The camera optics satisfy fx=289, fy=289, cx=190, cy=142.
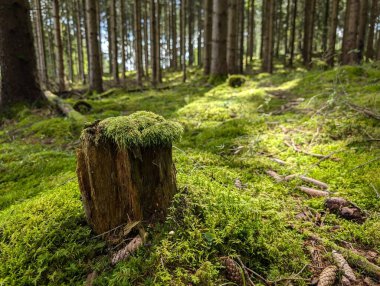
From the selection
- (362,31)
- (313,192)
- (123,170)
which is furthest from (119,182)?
(362,31)

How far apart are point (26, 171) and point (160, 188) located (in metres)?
3.12

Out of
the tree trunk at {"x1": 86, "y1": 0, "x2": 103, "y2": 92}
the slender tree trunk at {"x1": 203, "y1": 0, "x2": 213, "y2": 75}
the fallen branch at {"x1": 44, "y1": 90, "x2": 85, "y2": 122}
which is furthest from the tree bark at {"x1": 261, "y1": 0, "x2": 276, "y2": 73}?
the fallen branch at {"x1": 44, "y1": 90, "x2": 85, "y2": 122}

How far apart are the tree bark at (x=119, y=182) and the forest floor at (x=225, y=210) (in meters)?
0.17

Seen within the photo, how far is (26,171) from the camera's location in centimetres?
462

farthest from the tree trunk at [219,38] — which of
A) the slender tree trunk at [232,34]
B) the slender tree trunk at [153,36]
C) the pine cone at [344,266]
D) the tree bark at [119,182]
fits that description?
the pine cone at [344,266]

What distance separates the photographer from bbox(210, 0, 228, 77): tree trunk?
11.7m

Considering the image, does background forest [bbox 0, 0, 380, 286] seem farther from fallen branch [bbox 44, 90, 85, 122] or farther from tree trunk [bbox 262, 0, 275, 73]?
tree trunk [bbox 262, 0, 275, 73]

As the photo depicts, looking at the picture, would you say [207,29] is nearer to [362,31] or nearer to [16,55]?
[362,31]

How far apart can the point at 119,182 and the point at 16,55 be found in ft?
24.8

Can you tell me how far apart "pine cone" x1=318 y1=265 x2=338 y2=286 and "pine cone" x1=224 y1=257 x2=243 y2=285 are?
626 mm

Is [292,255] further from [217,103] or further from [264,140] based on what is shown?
[217,103]

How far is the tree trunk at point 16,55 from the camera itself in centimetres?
789

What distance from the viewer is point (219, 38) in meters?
12.0

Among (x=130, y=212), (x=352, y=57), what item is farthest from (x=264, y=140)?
(x=352, y=57)
